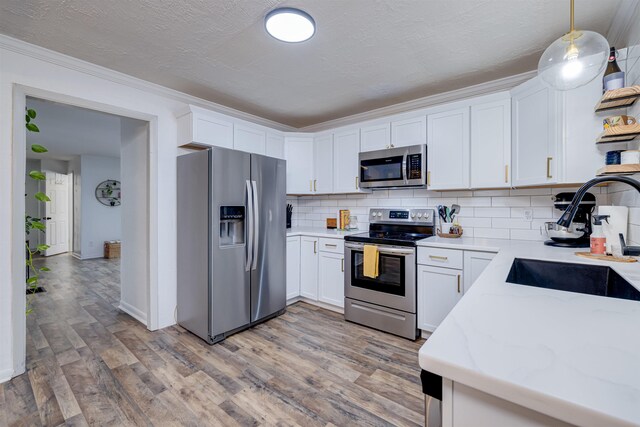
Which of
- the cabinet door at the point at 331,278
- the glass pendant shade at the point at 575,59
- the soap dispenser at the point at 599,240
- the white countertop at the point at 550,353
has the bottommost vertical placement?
the cabinet door at the point at 331,278

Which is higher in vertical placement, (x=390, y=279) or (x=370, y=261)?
(x=370, y=261)

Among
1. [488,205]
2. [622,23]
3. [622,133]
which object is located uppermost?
[622,23]

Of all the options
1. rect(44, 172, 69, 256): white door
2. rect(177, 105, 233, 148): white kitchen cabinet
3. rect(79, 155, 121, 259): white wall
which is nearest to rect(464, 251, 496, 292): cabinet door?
rect(177, 105, 233, 148): white kitchen cabinet

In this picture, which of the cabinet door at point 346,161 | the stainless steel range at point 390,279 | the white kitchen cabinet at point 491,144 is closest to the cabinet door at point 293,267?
the stainless steel range at point 390,279

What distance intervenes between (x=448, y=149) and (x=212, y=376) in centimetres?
285

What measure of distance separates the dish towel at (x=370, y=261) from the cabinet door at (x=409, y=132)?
1189mm

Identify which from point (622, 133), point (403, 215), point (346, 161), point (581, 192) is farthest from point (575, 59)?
point (346, 161)

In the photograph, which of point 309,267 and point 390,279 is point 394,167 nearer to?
point 390,279

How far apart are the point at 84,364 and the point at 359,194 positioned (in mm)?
Answer: 3161

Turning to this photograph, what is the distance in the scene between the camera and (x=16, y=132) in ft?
6.82

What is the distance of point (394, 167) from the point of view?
3.05 m

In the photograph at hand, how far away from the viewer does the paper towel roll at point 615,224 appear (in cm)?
166

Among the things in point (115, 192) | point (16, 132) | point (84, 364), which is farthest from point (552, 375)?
point (115, 192)

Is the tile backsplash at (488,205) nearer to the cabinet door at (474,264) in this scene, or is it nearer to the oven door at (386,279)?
the cabinet door at (474,264)
